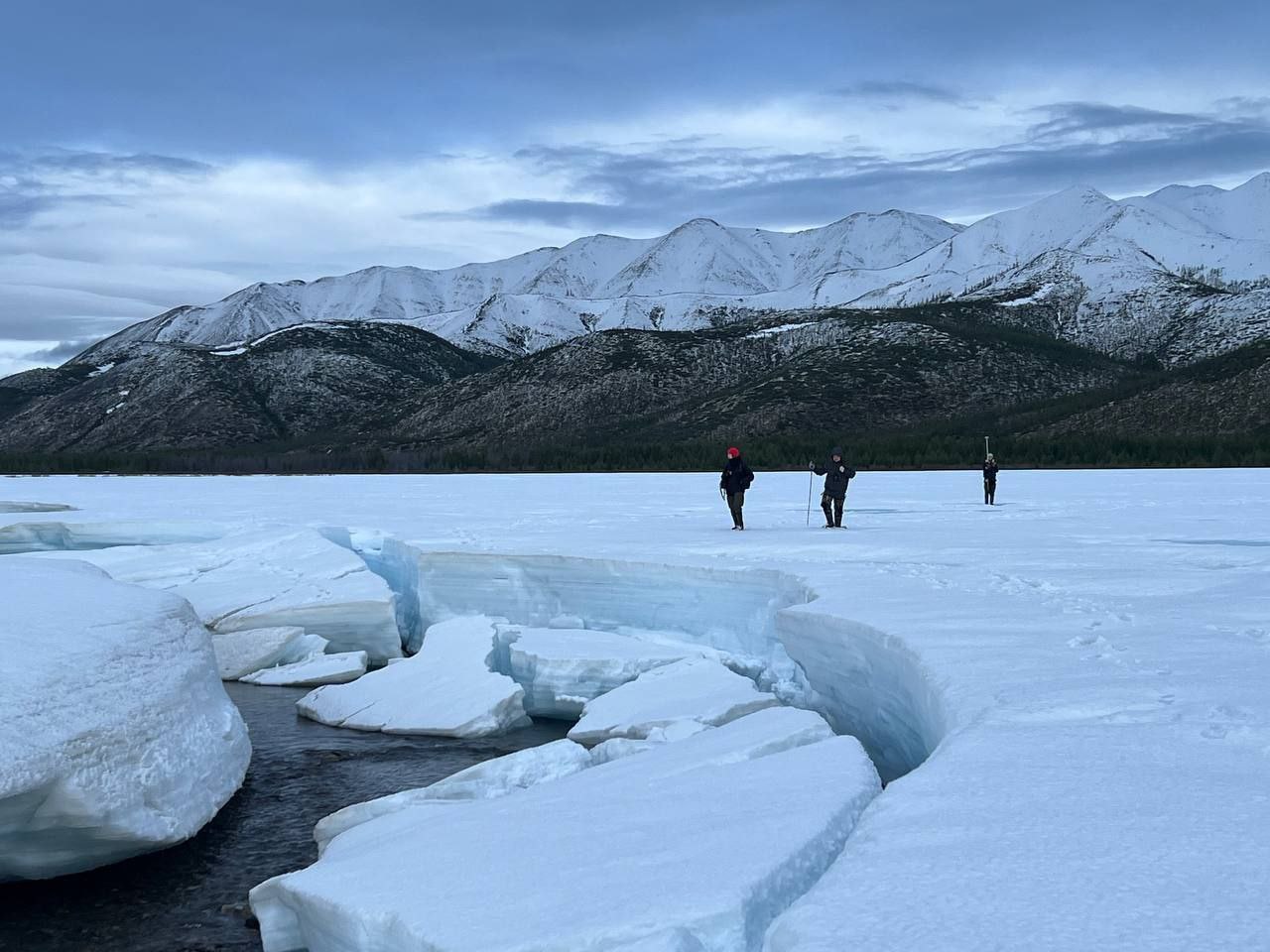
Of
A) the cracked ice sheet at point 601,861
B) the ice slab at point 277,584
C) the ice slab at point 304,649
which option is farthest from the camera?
the ice slab at point 277,584

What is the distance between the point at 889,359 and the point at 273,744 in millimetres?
112272

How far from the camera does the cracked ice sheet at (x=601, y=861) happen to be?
3920mm

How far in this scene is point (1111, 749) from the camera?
4.99 meters

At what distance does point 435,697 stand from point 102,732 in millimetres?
4344

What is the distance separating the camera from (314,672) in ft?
42.7

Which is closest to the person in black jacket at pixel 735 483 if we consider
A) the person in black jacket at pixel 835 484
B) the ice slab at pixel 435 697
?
the person in black jacket at pixel 835 484

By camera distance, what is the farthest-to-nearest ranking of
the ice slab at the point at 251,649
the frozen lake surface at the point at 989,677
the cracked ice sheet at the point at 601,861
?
1. the ice slab at the point at 251,649
2. the cracked ice sheet at the point at 601,861
3. the frozen lake surface at the point at 989,677

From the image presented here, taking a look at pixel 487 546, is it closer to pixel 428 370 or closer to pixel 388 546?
pixel 388 546

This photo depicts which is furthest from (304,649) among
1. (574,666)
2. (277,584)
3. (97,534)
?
(97,534)

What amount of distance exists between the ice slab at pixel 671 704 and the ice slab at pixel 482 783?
726 mm

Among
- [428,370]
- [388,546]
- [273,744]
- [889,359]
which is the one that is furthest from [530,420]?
[273,744]

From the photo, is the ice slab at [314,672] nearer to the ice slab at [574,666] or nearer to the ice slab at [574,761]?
the ice slab at [574,666]

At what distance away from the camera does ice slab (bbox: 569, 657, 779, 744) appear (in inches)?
345

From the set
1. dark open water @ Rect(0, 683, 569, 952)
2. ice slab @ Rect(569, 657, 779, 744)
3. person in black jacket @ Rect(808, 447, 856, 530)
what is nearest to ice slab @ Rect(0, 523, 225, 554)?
person in black jacket @ Rect(808, 447, 856, 530)
